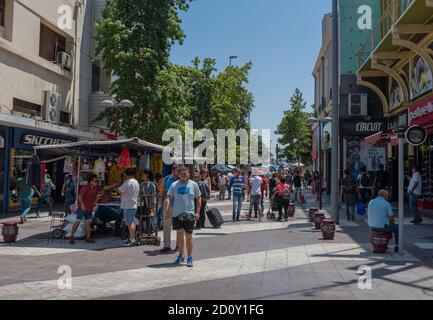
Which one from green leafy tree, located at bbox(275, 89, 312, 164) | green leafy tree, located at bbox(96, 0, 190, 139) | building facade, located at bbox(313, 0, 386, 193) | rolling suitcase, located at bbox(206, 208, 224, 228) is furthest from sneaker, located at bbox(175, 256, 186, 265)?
green leafy tree, located at bbox(275, 89, 312, 164)

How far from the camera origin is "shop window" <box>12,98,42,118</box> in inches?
752

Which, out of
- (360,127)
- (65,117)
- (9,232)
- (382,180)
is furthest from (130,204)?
(360,127)

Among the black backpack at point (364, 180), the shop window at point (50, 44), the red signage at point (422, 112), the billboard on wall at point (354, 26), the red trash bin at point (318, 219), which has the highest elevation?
the billboard on wall at point (354, 26)

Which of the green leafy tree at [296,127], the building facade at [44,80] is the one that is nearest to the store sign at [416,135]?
the building facade at [44,80]

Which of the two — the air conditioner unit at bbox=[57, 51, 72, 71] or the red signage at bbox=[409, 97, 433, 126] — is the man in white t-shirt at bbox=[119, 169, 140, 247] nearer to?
the red signage at bbox=[409, 97, 433, 126]

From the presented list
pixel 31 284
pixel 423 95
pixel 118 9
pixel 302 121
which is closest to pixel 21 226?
pixel 31 284

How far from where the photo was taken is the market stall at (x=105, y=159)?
41.8 feet

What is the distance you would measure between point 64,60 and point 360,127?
595 inches

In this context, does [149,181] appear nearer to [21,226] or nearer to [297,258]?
[297,258]

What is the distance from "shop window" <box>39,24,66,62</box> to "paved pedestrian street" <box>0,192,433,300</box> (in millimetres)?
11662

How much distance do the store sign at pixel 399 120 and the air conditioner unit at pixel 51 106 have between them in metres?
14.8

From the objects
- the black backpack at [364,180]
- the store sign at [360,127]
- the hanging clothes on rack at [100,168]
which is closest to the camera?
the hanging clothes on rack at [100,168]

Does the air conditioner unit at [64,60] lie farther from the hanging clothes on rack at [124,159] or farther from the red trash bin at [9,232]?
the red trash bin at [9,232]

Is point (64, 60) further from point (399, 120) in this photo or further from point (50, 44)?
point (399, 120)
